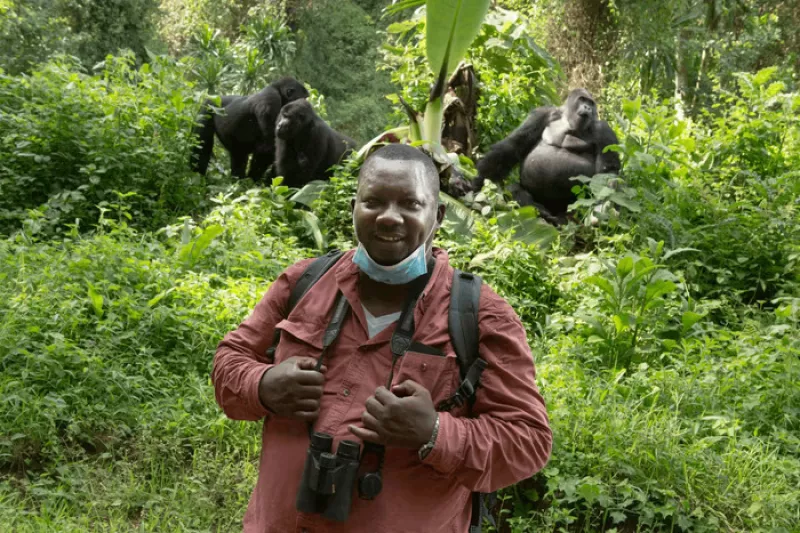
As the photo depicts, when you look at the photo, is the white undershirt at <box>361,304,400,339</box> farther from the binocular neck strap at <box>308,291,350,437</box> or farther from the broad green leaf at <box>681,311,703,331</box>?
the broad green leaf at <box>681,311,703,331</box>

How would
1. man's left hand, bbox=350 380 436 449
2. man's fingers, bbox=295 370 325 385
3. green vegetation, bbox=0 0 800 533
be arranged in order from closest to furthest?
man's left hand, bbox=350 380 436 449, man's fingers, bbox=295 370 325 385, green vegetation, bbox=0 0 800 533

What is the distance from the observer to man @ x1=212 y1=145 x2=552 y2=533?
150cm

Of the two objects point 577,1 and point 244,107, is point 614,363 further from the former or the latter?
point 577,1

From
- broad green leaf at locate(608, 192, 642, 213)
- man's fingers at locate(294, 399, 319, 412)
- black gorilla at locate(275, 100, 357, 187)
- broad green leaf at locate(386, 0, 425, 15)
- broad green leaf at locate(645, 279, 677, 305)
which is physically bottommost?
man's fingers at locate(294, 399, 319, 412)

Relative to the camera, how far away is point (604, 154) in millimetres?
6484

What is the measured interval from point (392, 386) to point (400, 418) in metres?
0.09

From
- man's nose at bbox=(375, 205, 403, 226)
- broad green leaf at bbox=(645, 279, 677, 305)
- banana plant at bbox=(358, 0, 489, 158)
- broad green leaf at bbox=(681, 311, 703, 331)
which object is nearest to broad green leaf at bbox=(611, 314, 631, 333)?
broad green leaf at bbox=(645, 279, 677, 305)

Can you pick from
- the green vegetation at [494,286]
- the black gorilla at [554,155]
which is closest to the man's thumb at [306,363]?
the green vegetation at [494,286]

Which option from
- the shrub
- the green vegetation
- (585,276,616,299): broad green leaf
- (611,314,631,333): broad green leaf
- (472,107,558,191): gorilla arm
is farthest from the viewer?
(472,107,558,191): gorilla arm

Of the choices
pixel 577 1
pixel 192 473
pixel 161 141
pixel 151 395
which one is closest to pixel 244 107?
pixel 161 141

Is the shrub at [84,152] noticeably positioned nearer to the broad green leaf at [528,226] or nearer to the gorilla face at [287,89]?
the gorilla face at [287,89]

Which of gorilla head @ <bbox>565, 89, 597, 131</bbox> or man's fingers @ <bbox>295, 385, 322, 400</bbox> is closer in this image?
man's fingers @ <bbox>295, 385, 322, 400</bbox>

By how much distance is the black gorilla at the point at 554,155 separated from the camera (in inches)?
255

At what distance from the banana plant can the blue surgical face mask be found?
4750 millimetres
